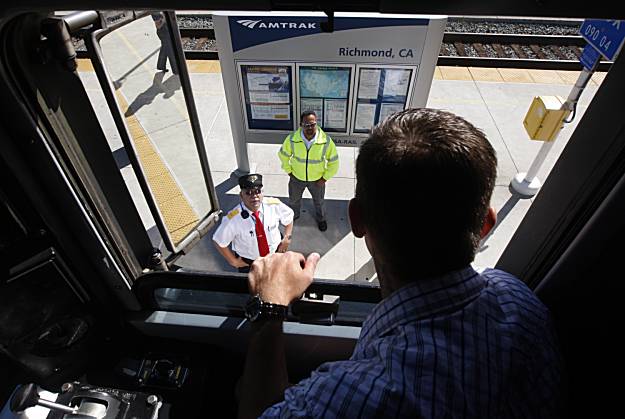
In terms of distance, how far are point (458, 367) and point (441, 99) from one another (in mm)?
7474

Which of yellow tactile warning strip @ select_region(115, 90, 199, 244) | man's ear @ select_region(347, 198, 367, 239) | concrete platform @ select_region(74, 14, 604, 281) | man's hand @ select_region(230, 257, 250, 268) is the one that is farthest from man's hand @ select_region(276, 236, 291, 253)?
man's ear @ select_region(347, 198, 367, 239)

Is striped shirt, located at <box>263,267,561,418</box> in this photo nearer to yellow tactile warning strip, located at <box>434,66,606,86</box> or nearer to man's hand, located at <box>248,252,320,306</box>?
man's hand, located at <box>248,252,320,306</box>

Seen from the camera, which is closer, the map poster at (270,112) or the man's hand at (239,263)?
the man's hand at (239,263)

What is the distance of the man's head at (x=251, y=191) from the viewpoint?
331 cm

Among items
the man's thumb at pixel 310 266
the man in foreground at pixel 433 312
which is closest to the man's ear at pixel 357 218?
the man in foreground at pixel 433 312

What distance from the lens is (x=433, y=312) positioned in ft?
3.46

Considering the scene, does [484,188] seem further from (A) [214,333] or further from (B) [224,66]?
(B) [224,66]

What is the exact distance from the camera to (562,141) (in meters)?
6.42

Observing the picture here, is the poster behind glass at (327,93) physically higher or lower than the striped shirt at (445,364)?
lower

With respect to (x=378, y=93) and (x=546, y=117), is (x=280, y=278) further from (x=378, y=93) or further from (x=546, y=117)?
(x=546, y=117)

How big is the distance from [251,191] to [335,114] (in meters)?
2.05

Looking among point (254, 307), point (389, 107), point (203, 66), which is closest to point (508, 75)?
point (389, 107)

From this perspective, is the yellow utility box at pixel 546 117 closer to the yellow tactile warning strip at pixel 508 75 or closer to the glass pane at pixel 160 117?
the glass pane at pixel 160 117

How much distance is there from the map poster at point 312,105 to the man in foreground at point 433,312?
373 cm
